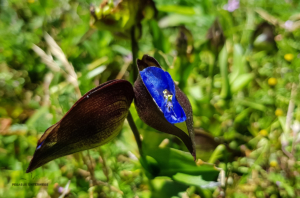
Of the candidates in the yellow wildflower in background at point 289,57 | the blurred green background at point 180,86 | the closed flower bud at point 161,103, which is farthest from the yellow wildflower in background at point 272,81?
the closed flower bud at point 161,103

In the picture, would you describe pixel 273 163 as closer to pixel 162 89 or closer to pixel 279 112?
pixel 279 112

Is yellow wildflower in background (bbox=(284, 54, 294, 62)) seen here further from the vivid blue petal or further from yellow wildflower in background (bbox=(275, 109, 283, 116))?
the vivid blue petal

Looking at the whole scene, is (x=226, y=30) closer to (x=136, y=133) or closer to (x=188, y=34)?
(x=188, y=34)

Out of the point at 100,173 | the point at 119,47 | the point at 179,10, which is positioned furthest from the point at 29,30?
the point at 100,173

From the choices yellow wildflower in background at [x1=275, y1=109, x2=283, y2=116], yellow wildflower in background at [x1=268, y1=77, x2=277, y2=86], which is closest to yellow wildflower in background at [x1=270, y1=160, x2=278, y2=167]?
yellow wildflower in background at [x1=275, y1=109, x2=283, y2=116]

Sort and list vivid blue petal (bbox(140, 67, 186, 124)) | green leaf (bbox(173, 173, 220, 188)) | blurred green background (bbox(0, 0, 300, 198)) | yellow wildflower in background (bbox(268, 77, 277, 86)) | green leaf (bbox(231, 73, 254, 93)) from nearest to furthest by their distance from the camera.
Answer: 1. vivid blue petal (bbox(140, 67, 186, 124))
2. green leaf (bbox(173, 173, 220, 188))
3. blurred green background (bbox(0, 0, 300, 198))
4. green leaf (bbox(231, 73, 254, 93))
5. yellow wildflower in background (bbox(268, 77, 277, 86))

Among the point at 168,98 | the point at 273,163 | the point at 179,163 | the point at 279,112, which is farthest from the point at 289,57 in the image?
the point at 168,98
